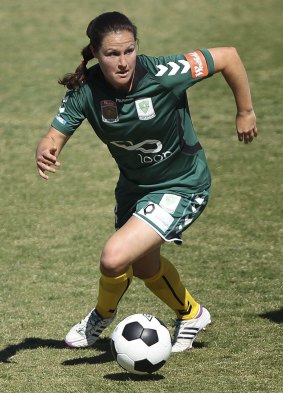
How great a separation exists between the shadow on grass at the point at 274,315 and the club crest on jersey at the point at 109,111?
6.62ft

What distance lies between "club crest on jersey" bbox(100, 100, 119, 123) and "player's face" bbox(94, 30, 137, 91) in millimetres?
152

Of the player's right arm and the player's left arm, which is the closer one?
the player's right arm

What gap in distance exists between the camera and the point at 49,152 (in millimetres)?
5863

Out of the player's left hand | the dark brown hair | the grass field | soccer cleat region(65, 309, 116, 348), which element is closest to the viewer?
the dark brown hair

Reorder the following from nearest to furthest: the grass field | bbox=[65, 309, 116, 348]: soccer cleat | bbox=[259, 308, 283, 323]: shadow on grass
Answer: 1. the grass field
2. bbox=[65, 309, 116, 348]: soccer cleat
3. bbox=[259, 308, 283, 323]: shadow on grass

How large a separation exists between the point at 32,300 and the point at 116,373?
1.91 meters

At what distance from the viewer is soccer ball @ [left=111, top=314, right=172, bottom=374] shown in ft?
18.8

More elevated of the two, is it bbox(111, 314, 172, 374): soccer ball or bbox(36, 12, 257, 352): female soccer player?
bbox(36, 12, 257, 352): female soccer player

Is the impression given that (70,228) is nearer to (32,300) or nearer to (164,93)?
(32,300)

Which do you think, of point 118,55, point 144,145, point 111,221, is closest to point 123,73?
point 118,55

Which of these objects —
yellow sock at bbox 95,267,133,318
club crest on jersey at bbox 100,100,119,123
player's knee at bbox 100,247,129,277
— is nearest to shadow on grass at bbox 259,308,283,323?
yellow sock at bbox 95,267,133,318

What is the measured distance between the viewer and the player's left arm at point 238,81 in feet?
20.0

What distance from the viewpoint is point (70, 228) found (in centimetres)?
967

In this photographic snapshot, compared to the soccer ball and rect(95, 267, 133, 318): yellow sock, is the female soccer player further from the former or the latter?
the soccer ball
